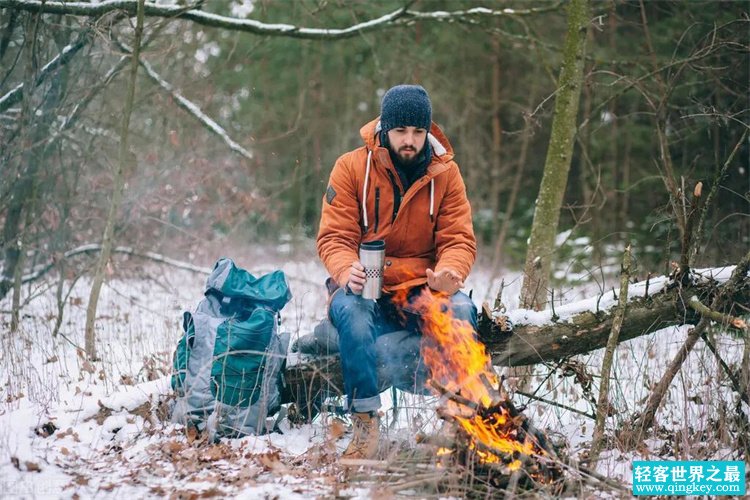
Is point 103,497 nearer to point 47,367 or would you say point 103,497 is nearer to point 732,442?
point 47,367

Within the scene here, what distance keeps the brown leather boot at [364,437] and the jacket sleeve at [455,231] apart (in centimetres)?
98

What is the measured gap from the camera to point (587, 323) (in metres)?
4.03

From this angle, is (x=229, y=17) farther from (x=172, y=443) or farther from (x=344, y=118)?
(x=344, y=118)

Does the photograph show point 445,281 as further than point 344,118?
No

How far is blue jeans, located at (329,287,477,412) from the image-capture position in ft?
12.1

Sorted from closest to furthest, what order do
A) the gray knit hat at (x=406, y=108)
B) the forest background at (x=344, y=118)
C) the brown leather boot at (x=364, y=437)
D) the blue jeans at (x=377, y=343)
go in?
the brown leather boot at (x=364, y=437), the blue jeans at (x=377, y=343), the gray knit hat at (x=406, y=108), the forest background at (x=344, y=118)

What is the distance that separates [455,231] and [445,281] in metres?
0.44

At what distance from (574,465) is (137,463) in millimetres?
2275

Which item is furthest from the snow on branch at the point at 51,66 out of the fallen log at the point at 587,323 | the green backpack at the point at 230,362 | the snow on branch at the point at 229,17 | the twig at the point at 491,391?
the twig at the point at 491,391

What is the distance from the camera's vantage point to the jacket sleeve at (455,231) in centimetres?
401

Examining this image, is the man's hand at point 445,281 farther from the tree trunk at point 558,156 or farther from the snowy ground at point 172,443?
the tree trunk at point 558,156

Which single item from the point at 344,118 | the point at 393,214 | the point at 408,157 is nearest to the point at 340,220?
the point at 393,214

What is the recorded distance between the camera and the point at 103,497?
10.3ft

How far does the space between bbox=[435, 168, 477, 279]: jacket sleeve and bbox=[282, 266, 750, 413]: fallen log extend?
0.37 meters
